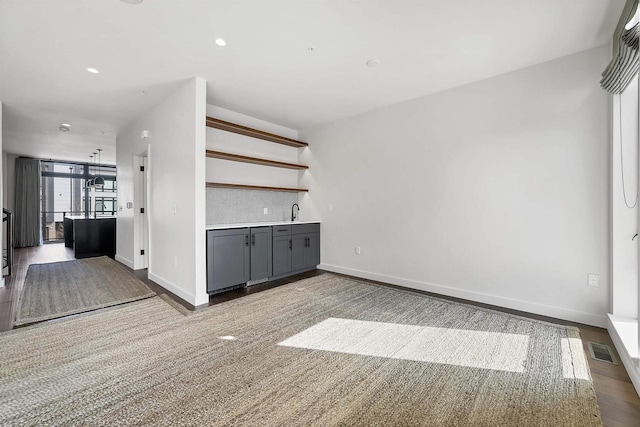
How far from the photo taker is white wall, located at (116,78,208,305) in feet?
10.6

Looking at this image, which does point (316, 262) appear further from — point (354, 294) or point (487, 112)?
point (487, 112)

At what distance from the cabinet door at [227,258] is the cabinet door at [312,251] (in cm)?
120

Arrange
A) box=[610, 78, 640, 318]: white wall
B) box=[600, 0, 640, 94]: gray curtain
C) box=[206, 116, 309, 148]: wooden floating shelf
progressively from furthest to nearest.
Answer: box=[206, 116, 309, 148]: wooden floating shelf → box=[610, 78, 640, 318]: white wall → box=[600, 0, 640, 94]: gray curtain

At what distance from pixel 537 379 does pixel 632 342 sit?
89cm

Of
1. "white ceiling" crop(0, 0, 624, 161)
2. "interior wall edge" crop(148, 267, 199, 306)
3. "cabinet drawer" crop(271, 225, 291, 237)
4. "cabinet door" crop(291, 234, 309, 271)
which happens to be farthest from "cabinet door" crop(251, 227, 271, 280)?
"white ceiling" crop(0, 0, 624, 161)

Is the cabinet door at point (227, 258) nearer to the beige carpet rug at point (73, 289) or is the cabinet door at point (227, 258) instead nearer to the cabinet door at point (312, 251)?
the beige carpet rug at point (73, 289)

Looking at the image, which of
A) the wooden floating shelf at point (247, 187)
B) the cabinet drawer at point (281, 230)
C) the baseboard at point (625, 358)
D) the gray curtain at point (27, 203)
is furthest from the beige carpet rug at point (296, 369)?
the gray curtain at point (27, 203)

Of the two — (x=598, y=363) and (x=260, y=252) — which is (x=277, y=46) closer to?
(x=260, y=252)

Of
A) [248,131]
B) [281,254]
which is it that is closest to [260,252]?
[281,254]

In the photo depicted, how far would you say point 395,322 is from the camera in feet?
9.04

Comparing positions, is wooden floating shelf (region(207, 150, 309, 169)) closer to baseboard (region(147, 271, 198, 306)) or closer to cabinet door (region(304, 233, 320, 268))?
cabinet door (region(304, 233, 320, 268))

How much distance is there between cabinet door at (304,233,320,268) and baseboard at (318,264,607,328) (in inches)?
27.6

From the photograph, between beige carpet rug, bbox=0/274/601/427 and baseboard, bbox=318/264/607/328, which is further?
baseboard, bbox=318/264/607/328

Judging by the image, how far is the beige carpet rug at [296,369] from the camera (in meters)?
1.55
